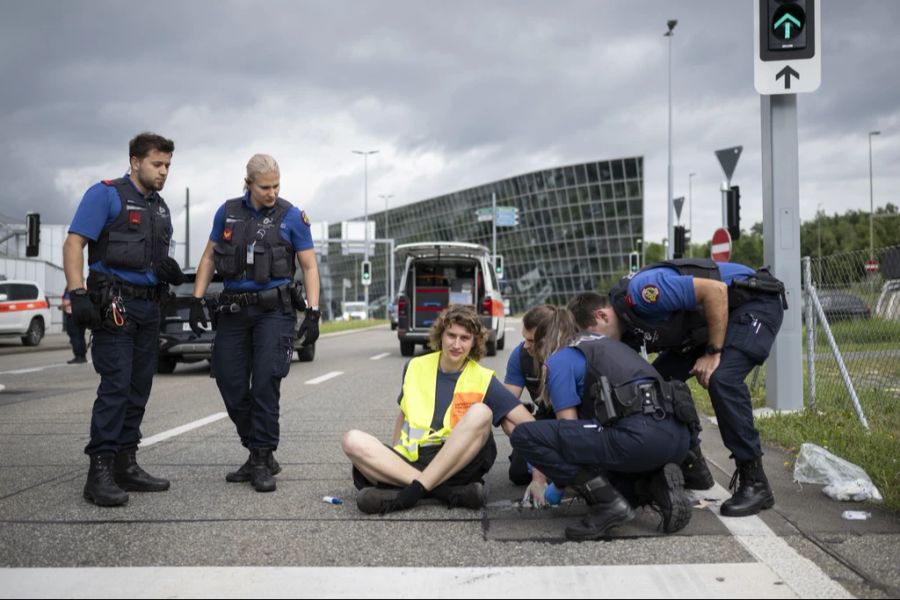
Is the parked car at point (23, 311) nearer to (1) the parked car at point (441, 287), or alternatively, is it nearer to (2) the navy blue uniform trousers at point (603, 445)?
(1) the parked car at point (441, 287)

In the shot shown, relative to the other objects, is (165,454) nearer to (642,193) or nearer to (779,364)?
(779,364)

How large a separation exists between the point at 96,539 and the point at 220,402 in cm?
573

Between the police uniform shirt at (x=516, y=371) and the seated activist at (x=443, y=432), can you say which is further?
the police uniform shirt at (x=516, y=371)

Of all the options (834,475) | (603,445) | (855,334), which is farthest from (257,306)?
(855,334)

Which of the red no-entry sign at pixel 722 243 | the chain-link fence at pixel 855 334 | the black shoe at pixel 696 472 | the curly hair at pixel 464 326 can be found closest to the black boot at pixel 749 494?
the black shoe at pixel 696 472

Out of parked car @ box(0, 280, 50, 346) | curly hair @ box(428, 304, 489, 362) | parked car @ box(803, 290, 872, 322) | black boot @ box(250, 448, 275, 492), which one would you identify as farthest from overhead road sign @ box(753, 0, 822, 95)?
parked car @ box(0, 280, 50, 346)

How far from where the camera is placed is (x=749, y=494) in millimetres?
4289

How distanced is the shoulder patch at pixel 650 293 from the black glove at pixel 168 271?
256 cm

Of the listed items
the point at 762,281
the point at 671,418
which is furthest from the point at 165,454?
the point at 762,281

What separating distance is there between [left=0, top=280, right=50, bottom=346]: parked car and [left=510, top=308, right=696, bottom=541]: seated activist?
20.2 metres

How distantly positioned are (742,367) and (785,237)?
3191 millimetres

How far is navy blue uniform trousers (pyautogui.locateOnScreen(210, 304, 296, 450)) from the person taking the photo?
5.07m

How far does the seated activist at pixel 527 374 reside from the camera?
494 centimetres

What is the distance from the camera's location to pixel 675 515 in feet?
12.5
